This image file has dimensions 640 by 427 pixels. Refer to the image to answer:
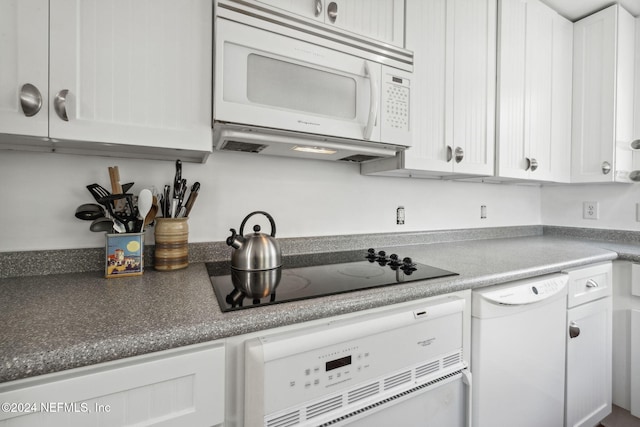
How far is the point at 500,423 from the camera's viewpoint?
108cm

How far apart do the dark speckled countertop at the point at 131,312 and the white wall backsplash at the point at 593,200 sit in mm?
1403

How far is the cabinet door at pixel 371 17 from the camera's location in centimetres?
112

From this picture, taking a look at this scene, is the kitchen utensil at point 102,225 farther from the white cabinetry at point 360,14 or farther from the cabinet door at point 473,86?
the cabinet door at point 473,86

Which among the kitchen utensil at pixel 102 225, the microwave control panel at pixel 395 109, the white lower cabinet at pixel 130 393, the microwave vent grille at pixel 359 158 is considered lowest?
the white lower cabinet at pixel 130 393

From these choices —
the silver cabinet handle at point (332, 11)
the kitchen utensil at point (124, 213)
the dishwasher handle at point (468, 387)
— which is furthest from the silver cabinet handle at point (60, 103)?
the dishwasher handle at point (468, 387)

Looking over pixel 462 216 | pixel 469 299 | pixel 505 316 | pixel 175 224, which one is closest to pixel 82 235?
pixel 175 224

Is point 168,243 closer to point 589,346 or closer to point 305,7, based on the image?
point 305,7

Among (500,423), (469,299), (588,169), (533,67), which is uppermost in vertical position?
(533,67)

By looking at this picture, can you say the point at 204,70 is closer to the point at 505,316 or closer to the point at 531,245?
the point at 505,316

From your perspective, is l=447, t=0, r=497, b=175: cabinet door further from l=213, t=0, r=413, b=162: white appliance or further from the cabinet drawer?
the cabinet drawer

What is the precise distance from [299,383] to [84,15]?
116 centimetres

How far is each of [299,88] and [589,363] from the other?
6.21 feet

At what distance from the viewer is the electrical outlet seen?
2111 millimetres

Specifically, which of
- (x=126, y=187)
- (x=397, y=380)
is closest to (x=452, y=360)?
(x=397, y=380)
